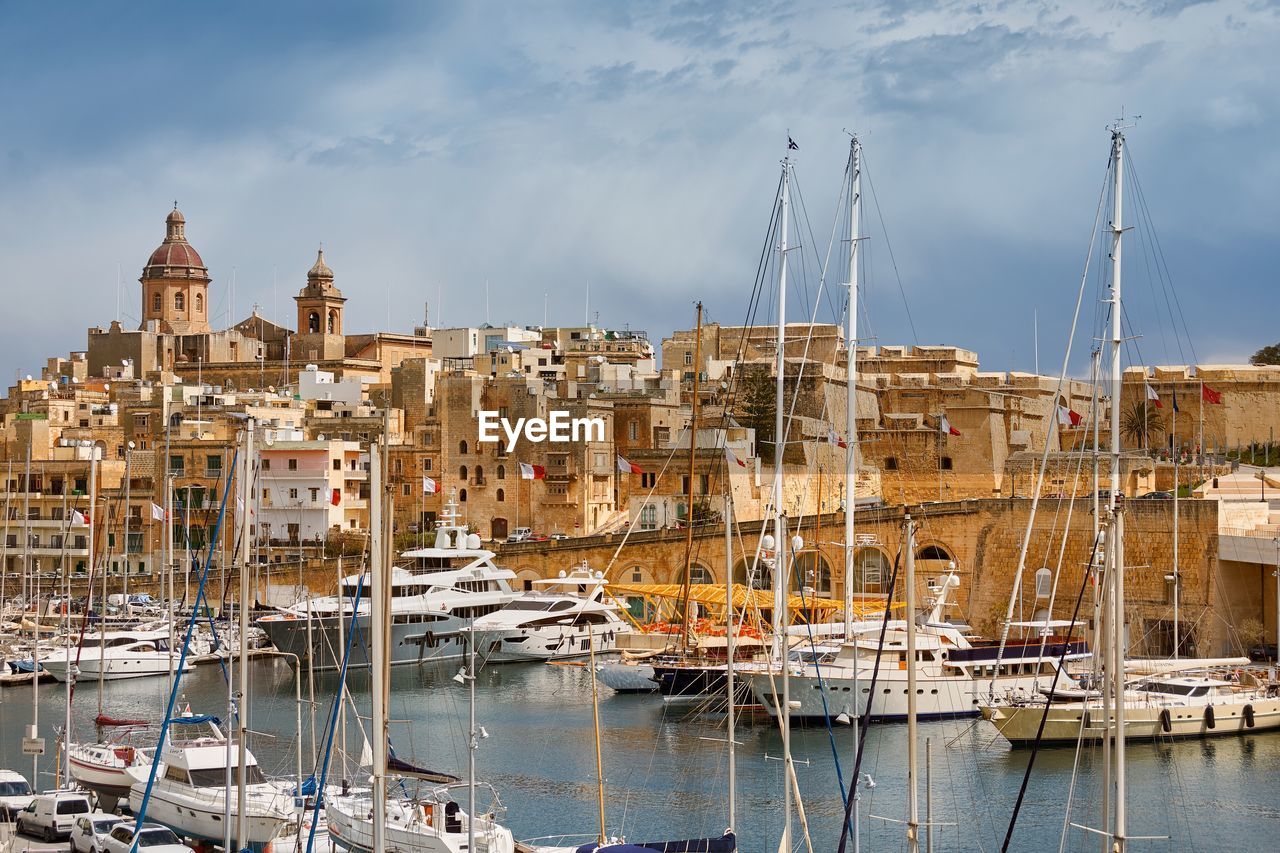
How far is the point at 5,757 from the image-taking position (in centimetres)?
3328

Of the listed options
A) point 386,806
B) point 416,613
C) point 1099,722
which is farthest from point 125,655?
point 386,806

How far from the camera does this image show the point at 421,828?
75.4ft

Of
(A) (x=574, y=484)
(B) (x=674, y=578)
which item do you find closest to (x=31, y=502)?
(A) (x=574, y=484)

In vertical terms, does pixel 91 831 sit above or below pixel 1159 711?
below

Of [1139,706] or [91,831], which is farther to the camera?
[1139,706]

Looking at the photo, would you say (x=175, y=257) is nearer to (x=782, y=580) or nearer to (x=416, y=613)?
(x=416, y=613)

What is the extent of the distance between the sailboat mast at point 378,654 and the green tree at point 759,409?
4288 cm

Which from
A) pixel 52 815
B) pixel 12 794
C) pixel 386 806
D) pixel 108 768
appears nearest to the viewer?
pixel 386 806

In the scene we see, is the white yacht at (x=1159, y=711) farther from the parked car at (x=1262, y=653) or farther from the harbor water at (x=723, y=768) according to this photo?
the parked car at (x=1262, y=653)

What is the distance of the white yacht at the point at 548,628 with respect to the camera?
157 feet

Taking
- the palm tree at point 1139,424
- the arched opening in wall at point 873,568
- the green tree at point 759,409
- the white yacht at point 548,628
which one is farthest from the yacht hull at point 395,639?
the palm tree at point 1139,424

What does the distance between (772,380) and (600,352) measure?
17196mm

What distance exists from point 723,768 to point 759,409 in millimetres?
33049

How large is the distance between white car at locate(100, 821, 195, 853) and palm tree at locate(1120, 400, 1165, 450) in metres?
49.4
